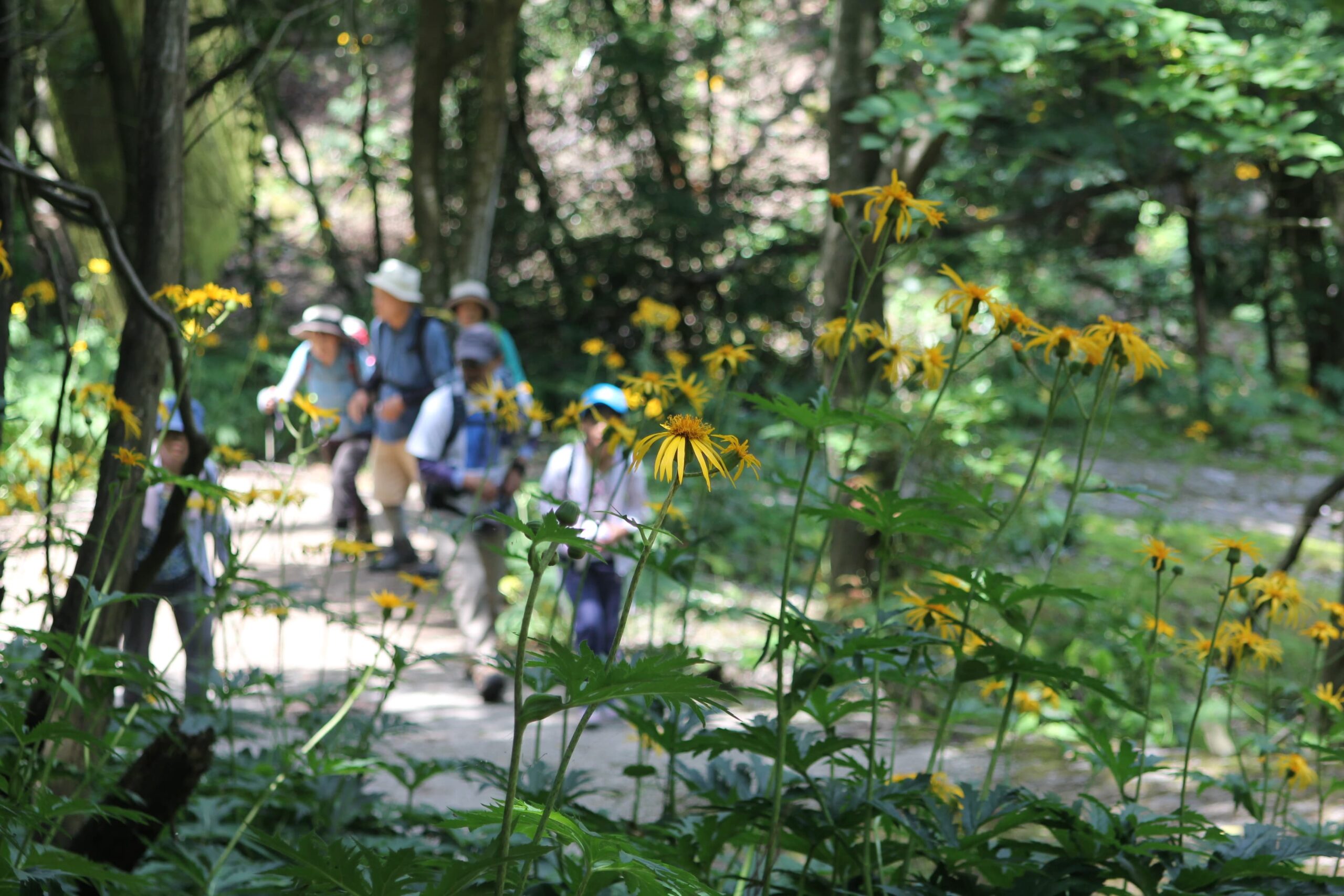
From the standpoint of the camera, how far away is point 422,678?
221 inches

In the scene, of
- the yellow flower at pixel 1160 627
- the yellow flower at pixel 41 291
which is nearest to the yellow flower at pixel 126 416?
the yellow flower at pixel 41 291

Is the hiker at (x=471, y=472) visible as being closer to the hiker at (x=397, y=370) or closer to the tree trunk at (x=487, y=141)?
the hiker at (x=397, y=370)

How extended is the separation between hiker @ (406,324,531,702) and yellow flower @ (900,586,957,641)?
10.8 ft

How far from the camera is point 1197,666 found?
97.1 inches

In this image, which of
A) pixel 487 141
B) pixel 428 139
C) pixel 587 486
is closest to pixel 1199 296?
pixel 487 141

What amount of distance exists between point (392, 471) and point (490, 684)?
6.69 feet

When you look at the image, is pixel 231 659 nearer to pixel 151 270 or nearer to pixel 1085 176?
pixel 151 270

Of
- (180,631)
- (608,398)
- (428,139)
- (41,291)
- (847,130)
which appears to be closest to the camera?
(41,291)

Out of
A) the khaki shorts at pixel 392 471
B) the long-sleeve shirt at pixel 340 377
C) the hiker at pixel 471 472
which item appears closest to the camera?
the hiker at pixel 471 472

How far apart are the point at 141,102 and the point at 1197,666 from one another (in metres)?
2.69

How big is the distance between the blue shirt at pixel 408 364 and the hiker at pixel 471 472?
0.62 metres

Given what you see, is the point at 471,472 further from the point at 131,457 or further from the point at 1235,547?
the point at 1235,547

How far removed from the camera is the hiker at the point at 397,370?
631 cm

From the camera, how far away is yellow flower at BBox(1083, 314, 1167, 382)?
6.32 feet
